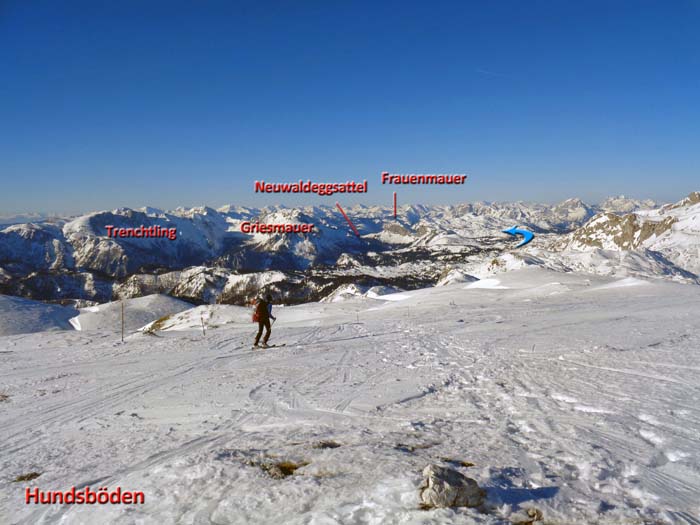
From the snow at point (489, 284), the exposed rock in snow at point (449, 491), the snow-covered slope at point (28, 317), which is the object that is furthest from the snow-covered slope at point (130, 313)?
the exposed rock in snow at point (449, 491)

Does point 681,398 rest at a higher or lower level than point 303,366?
higher

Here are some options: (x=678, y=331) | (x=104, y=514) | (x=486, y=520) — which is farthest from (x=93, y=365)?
(x=678, y=331)

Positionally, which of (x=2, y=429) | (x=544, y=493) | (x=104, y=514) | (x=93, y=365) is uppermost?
(x=544, y=493)

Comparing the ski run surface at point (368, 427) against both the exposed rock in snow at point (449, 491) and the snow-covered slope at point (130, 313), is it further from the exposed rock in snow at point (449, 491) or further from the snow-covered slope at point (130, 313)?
the snow-covered slope at point (130, 313)

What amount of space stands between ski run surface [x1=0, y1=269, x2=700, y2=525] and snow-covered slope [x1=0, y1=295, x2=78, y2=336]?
7122 centimetres

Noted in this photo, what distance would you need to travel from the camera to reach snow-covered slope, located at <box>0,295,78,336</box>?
248ft

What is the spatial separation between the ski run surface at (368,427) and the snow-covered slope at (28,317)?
71.2 meters

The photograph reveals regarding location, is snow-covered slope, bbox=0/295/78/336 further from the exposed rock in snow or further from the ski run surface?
the exposed rock in snow

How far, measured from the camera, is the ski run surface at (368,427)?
18.4 feet

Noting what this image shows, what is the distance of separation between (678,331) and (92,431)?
21.8 metres

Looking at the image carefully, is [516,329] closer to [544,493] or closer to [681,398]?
[681,398]

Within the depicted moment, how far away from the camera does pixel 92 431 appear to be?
9156 mm

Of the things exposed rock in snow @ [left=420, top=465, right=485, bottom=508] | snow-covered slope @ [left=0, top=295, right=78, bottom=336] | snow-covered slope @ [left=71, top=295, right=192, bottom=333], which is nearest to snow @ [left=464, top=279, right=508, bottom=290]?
exposed rock in snow @ [left=420, top=465, right=485, bottom=508]

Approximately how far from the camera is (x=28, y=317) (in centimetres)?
8294
